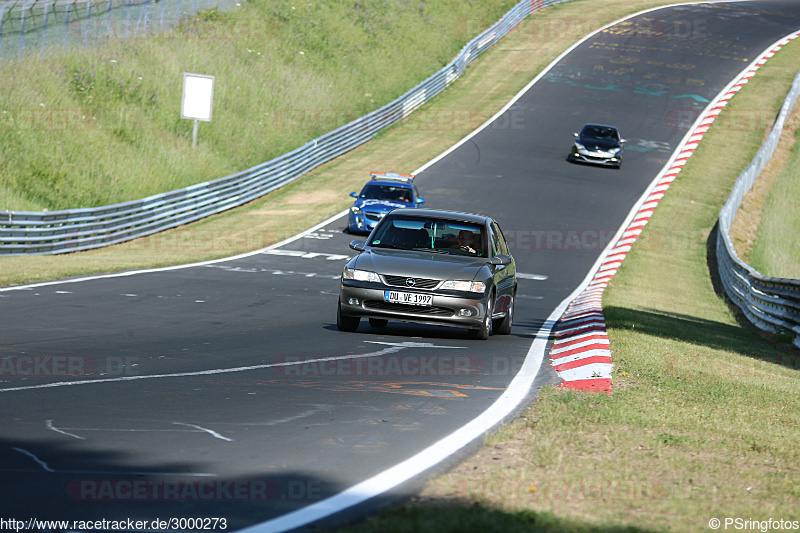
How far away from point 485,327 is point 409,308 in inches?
45.2

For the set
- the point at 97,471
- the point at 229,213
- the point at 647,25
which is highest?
the point at 647,25

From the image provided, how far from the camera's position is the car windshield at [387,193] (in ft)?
97.5

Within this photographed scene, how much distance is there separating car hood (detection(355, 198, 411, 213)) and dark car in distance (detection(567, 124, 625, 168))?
48.2 ft

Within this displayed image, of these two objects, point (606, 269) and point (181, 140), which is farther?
point (181, 140)

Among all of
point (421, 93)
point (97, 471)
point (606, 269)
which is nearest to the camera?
point (97, 471)

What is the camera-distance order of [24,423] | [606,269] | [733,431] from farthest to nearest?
[606,269] → [733,431] → [24,423]

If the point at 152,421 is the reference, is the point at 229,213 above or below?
below

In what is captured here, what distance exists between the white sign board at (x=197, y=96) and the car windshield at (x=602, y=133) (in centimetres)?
1541

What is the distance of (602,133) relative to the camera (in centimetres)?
4250

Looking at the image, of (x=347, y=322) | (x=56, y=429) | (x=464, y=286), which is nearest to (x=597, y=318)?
(x=464, y=286)

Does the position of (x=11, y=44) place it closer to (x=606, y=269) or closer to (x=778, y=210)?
(x=606, y=269)

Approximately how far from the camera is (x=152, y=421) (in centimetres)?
706

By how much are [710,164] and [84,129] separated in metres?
25.6

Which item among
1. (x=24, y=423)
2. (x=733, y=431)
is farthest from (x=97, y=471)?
(x=733, y=431)
